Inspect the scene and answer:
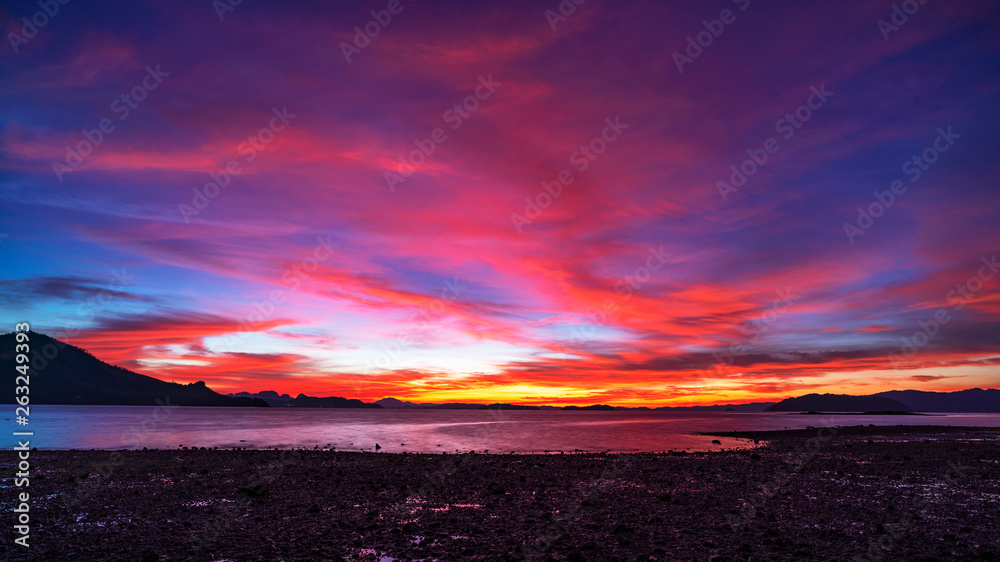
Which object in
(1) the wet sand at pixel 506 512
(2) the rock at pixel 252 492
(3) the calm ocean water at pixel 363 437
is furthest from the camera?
(3) the calm ocean water at pixel 363 437

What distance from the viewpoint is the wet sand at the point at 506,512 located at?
40.8 ft

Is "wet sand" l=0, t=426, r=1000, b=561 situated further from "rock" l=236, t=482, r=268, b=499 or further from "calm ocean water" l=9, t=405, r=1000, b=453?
"calm ocean water" l=9, t=405, r=1000, b=453

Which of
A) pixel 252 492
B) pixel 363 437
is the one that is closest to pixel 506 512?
pixel 252 492

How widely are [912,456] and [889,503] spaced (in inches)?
924

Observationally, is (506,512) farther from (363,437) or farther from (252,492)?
(363,437)

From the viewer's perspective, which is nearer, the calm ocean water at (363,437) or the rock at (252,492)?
the rock at (252,492)

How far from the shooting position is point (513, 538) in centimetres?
1355

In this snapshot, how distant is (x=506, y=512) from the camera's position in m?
16.8

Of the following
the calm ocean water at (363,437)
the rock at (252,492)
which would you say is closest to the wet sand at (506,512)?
the rock at (252,492)

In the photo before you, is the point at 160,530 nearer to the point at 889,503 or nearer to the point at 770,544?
the point at 770,544

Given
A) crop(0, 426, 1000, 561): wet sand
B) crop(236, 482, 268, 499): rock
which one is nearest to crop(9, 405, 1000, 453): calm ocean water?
crop(0, 426, 1000, 561): wet sand

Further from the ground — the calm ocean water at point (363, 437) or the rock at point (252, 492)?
the rock at point (252, 492)

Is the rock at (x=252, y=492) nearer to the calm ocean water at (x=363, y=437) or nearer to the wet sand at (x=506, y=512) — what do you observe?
the wet sand at (x=506, y=512)

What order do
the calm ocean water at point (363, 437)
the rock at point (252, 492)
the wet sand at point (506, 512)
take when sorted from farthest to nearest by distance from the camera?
1. the calm ocean water at point (363, 437)
2. the rock at point (252, 492)
3. the wet sand at point (506, 512)
